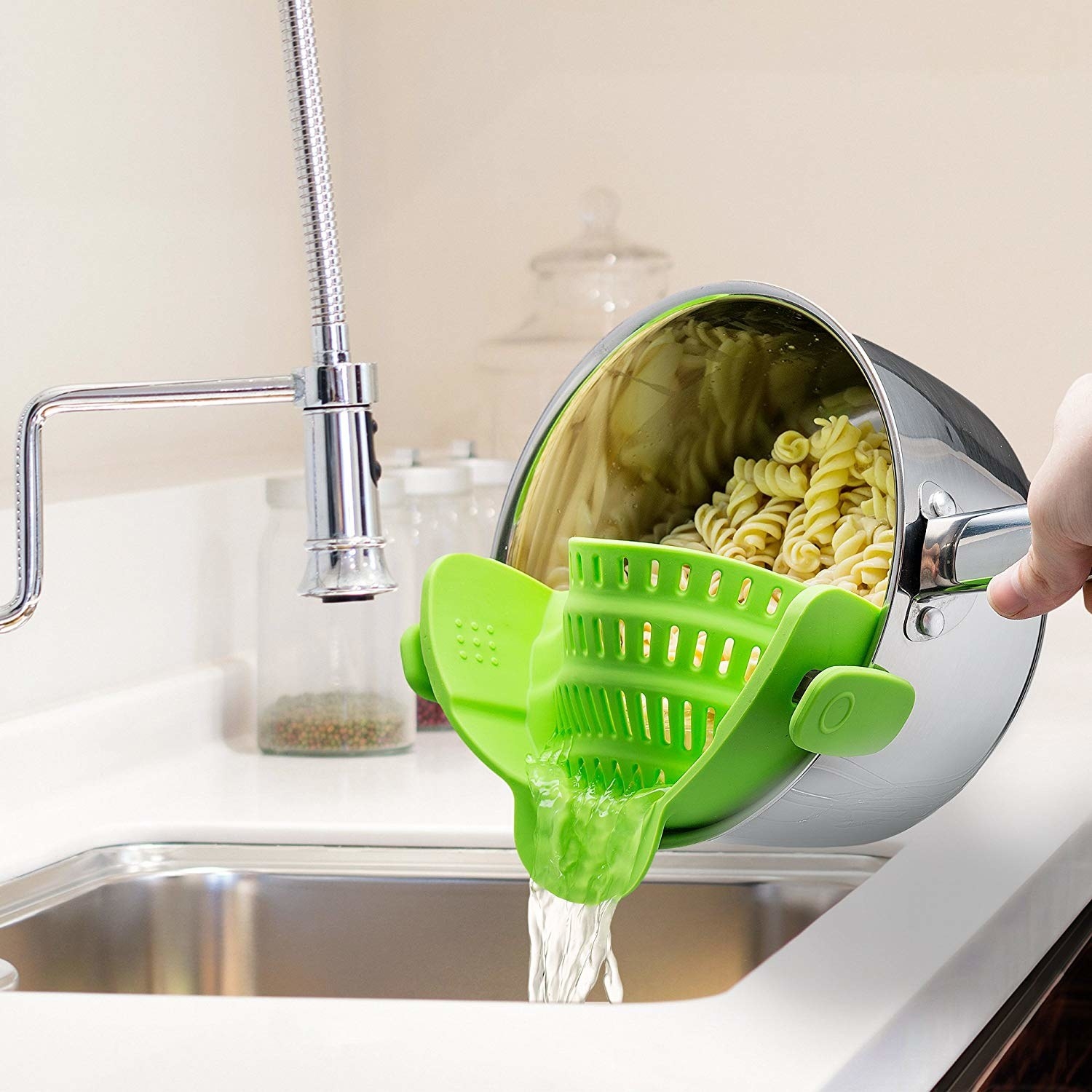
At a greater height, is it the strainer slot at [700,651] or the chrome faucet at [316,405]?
the chrome faucet at [316,405]

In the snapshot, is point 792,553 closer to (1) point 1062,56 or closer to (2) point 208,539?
(2) point 208,539

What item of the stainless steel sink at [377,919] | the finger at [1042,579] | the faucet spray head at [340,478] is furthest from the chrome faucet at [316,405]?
the finger at [1042,579]

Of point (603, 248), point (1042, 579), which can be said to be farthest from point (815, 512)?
point (603, 248)

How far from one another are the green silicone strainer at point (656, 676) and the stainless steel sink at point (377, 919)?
183 mm

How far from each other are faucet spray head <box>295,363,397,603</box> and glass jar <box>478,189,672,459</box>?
2.56ft

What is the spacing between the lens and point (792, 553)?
0.86 m

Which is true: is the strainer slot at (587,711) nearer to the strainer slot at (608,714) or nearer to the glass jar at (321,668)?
the strainer slot at (608,714)

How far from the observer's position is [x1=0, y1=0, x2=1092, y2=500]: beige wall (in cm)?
135

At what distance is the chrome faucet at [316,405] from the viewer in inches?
30.0

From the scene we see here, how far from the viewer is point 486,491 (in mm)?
1328

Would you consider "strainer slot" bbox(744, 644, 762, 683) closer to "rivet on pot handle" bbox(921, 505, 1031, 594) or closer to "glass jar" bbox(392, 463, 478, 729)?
"rivet on pot handle" bbox(921, 505, 1031, 594)

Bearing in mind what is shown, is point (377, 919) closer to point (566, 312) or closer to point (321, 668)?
point (321, 668)

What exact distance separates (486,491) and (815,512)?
51 centimetres

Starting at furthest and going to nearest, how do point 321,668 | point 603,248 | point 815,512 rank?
1. point 603,248
2. point 321,668
3. point 815,512
